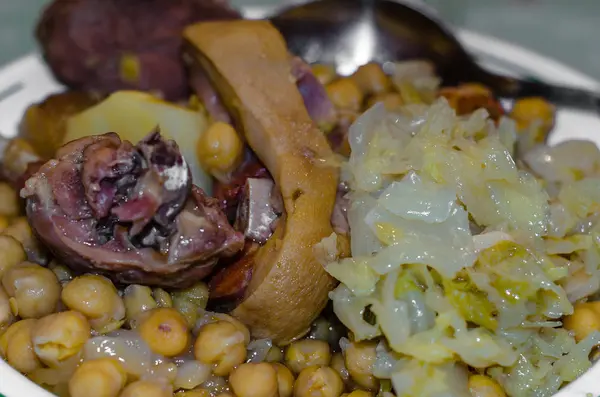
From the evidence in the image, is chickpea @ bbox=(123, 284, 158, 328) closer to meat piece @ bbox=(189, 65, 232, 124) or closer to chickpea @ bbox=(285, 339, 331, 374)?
chickpea @ bbox=(285, 339, 331, 374)

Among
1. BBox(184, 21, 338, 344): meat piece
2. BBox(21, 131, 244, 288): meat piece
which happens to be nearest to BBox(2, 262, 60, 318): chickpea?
BBox(21, 131, 244, 288): meat piece

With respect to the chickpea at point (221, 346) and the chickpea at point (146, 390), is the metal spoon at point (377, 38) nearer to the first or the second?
the chickpea at point (221, 346)

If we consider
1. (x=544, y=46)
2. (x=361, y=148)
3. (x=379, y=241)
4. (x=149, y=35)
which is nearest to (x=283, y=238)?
(x=379, y=241)

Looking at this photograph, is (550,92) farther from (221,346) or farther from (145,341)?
(145,341)

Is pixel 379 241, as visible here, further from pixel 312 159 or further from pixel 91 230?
pixel 91 230

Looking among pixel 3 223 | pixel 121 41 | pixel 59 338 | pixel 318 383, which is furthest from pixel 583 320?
pixel 121 41

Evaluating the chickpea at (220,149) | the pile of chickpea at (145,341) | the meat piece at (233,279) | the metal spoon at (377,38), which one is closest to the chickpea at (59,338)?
the pile of chickpea at (145,341)
